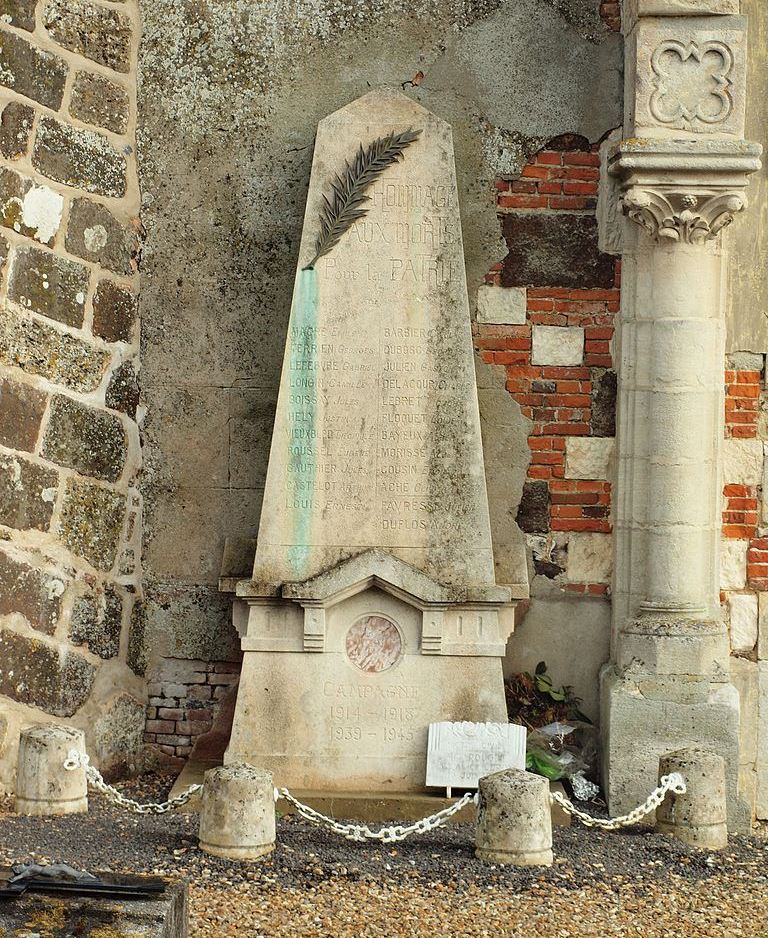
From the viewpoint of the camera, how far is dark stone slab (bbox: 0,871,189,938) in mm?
3256

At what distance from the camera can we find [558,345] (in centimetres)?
663

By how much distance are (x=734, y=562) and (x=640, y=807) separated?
141cm

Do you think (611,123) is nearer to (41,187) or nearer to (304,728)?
(41,187)

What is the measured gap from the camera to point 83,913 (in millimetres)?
3354

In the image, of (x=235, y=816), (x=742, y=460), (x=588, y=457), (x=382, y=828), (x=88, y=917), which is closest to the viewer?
(x=88, y=917)

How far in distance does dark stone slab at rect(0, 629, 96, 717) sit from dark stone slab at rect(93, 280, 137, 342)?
Result: 1452mm

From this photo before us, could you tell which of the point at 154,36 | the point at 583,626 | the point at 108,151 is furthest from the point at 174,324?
the point at 583,626

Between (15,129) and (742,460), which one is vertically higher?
(15,129)

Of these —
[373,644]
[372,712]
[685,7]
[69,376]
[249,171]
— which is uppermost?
[685,7]

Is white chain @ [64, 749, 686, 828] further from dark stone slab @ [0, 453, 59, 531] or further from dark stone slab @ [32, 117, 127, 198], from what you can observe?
dark stone slab @ [32, 117, 127, 198]

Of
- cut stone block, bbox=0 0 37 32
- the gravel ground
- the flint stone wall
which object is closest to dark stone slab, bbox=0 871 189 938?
the gravel ground

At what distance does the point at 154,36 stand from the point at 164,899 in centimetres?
452

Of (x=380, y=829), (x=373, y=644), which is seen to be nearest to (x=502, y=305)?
(x=373, y=644)

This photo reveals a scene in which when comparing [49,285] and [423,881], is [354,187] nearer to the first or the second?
[49,285]
